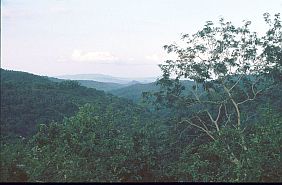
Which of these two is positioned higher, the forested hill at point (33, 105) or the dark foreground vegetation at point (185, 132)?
the dark foreground vegetation at point (185, 132)

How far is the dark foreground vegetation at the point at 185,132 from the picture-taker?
49.5 feet

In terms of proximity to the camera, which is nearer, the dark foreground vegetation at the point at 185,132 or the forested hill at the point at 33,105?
the dark foreground vegetation at the point at 185,132

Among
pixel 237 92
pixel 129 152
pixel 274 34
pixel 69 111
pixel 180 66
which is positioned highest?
pixel 274 34

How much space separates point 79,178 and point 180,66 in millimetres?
12632

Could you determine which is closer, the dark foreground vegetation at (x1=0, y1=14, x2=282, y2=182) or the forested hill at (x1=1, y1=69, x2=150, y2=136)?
the dark foreground vegetation at (x1=0, y1=14, x2=282, y2=182)

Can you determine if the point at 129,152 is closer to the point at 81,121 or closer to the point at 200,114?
the point at 81,121

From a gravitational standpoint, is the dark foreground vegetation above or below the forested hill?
above

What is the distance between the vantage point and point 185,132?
2650 cm

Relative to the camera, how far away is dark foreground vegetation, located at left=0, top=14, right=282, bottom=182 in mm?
15092

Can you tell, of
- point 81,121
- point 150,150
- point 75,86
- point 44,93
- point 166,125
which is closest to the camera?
point 81,121

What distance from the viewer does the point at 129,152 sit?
1744cm

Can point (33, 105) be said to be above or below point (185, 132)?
below

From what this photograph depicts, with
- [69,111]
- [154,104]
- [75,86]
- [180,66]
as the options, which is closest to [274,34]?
[180,66]

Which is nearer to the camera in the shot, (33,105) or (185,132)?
(185,132)
